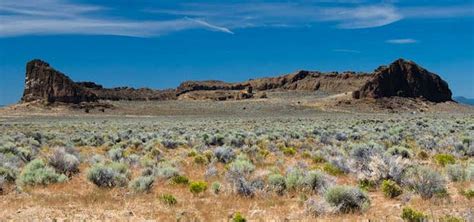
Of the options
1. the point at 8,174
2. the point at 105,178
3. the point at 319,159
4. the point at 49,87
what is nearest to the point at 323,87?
the point at 49,87

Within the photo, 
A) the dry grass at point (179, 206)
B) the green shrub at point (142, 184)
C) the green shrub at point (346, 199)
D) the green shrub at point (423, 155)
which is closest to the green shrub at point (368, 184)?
the dry grass at point (179, 206)

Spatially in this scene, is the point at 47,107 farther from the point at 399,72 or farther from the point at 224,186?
the point at 224,186

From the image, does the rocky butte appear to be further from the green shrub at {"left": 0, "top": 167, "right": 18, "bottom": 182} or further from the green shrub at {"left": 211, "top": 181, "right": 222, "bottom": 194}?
the green shrub at {"left": 0, "top": 167, "right": 18, "bottom": 182}

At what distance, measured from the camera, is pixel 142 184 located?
1170 cm

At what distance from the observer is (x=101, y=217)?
30.4 feet

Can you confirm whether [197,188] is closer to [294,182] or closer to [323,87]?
[294,182]

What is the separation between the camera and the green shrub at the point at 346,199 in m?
9.37

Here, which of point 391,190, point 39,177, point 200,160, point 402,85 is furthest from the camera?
point 402,85

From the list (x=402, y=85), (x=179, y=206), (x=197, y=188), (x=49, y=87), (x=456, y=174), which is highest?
(x=402, y=85)

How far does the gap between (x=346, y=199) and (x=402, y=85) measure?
103970mm

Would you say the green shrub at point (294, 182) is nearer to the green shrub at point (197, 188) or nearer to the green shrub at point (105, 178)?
the green shrub at point (197, 188)

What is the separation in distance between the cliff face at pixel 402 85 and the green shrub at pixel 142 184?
9579 centimetres

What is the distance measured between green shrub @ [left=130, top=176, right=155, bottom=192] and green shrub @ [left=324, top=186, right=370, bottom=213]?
4214 mm

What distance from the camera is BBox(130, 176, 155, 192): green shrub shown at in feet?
38.3
